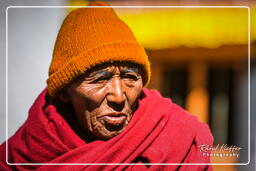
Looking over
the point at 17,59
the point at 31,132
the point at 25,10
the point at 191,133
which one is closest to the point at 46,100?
the point at 31,132

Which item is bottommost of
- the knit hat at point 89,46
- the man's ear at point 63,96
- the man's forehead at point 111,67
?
the man's ear at point 63,96

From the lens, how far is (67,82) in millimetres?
1462

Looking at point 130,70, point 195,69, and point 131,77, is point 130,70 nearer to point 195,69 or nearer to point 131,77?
point 131,77

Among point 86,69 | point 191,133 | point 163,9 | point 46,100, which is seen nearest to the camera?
point 86,69

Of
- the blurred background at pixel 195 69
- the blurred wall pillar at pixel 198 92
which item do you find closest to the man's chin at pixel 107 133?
the blurred background at pixel 195 69

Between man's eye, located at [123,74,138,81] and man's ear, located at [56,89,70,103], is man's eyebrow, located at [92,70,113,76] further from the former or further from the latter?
man's ear, located at [56,89,70,103]

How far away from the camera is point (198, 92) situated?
2191 millimetres

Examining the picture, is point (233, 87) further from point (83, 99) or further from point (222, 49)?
point (83, 99)

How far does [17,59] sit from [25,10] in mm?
236

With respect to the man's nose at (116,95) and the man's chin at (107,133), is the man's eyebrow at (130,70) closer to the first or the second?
the man's nose at (116,95)

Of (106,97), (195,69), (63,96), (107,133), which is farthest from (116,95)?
(195,69)

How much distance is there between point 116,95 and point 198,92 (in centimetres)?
87

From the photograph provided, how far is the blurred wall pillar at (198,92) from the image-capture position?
6.67 ft

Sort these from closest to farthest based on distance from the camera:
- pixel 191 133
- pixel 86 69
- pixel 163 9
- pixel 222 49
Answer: pixel 86 69, pixel 191 133, pixel 163 9, pixel 222 49
